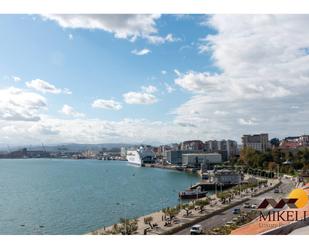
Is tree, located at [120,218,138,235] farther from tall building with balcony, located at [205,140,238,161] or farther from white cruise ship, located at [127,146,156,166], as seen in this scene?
white cruise ship, located at [127,146,156,166]

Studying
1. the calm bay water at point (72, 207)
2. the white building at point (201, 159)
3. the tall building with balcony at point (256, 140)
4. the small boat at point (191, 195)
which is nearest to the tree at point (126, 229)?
the calm bay water at point (72, 207)

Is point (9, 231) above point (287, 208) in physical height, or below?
below

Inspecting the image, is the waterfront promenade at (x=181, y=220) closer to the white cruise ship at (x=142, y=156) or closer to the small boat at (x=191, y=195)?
the small boat at (x=191, y=195)

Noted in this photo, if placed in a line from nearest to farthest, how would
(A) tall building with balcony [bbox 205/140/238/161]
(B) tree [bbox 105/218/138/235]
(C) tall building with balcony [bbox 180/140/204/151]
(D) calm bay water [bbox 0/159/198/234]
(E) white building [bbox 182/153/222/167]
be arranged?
(B) tree [bbox 105/218/138/235]
(D) calm bay water [bbox 0/159/198/234]
(E) white building [bbox 182/153/222/167]
(A) tall building with balcony [bbox 205/140/238/161]
(C) tall building with balcony [bbox 180/140/204/151]

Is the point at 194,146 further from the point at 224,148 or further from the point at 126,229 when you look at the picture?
the point at 126,229

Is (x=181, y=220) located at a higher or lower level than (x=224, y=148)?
lower

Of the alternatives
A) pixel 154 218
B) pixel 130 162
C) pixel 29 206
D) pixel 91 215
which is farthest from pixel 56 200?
pixel 130 162

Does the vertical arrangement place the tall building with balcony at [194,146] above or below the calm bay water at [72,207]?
above

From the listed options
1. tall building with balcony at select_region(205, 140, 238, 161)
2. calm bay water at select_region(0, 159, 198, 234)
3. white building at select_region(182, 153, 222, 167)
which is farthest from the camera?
tall building with balcony at select_region(205, 140, 238, 161)

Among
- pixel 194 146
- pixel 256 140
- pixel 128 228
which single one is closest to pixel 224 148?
pixel 194 146

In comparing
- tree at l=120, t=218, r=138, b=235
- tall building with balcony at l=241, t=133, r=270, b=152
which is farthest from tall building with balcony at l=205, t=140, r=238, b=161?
tree at l=120, t=218, r=138, b=235

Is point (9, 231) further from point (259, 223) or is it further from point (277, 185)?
point (277, 185)
